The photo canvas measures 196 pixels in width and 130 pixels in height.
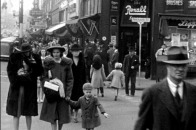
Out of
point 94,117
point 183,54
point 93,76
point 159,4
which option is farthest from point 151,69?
point 183,54

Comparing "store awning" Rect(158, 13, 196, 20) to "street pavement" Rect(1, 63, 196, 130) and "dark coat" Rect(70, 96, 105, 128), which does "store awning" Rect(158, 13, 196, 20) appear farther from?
"dark coat" Rect(70, 96, 105, 128)

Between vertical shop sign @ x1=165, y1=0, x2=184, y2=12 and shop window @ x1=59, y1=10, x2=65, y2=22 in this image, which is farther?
shop window @ x1=59, y1=10, x2=65, y2=22

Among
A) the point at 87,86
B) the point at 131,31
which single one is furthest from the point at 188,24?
the point at 87,86

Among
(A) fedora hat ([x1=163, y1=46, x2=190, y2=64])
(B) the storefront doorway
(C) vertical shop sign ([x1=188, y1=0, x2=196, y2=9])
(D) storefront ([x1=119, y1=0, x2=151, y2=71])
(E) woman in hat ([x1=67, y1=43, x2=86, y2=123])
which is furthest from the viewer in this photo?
(B) the storefront doorway

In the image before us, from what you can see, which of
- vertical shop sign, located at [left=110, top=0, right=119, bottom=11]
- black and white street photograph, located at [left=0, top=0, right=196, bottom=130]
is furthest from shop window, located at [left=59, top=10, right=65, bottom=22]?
vertical shop sign, located at [left=110, top=0, right=119, bottom=11]

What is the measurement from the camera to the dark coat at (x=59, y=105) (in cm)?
890

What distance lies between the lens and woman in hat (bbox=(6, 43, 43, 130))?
9.02 metres

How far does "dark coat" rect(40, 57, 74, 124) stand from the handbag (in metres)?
0.13

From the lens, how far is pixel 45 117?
29.3ft

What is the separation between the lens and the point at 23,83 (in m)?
9.02

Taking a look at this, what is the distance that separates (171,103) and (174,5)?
21592mm

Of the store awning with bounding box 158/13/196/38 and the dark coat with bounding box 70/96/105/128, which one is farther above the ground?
the store awning with bounding box 158/13/196/38

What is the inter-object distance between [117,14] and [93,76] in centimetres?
1134

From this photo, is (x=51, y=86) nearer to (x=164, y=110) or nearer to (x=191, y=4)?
(x=164, y=110)
